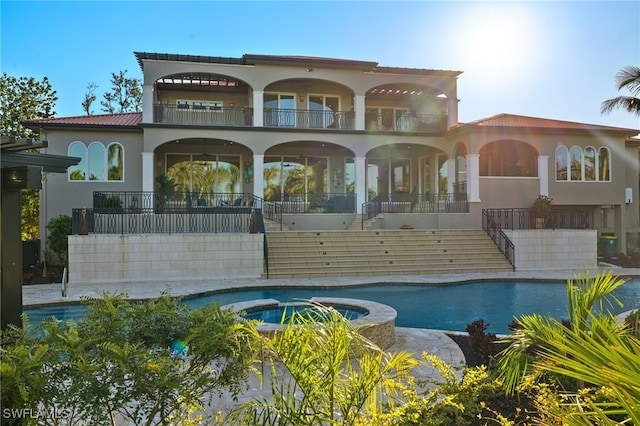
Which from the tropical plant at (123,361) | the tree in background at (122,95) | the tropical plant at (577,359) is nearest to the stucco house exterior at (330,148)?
the tree in background at (122,95)

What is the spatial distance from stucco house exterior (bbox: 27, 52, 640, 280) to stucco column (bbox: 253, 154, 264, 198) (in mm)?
61

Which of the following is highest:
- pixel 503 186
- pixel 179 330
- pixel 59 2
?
pixel 59 2

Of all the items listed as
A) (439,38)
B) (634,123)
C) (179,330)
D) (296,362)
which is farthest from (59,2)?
(634,123)

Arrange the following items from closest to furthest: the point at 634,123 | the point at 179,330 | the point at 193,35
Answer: the point at 179,330 → the point at 193,35 → the point at 634,123

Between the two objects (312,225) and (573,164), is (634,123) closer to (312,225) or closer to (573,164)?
(573,164)

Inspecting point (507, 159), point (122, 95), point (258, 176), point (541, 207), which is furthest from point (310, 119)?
point (122, 95)

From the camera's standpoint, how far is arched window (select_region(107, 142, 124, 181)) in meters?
18.6

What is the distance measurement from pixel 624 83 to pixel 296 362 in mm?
22758

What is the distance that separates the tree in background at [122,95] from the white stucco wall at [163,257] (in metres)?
22.4

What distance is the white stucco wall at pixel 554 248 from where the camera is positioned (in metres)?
17.1

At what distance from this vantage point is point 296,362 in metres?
3.00

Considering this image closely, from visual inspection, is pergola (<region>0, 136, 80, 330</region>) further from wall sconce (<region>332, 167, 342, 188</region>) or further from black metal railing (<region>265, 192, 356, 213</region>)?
wall sconce (<region>332, 167, 342, 188</region>)

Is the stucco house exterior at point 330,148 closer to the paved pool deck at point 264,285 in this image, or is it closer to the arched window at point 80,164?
the arched window at point 80,164

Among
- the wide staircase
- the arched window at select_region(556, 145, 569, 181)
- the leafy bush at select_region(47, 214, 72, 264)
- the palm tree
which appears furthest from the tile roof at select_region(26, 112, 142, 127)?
the palm tree
